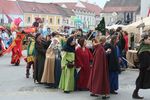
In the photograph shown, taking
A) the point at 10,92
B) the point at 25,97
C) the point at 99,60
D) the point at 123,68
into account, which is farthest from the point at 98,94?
the point at 123,68

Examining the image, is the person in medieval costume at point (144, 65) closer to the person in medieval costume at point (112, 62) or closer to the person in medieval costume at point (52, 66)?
the person in medieval costume at point (112, 62)

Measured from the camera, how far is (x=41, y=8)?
93.2 meters

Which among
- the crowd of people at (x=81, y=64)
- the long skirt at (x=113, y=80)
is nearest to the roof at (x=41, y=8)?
the crowd of people at (x=81, y=64)

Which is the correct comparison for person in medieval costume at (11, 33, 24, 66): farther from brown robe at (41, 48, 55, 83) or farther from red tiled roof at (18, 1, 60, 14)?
red tiled roof at (18, 1, 60, 14)

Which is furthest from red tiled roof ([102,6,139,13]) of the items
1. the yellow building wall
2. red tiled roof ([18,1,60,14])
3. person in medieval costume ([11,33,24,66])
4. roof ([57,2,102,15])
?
person in medieval costume ([11,33,24,66])

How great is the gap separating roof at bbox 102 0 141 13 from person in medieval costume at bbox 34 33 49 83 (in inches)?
3534

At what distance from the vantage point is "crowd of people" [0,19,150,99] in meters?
10.9

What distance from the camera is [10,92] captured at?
12.4 meters

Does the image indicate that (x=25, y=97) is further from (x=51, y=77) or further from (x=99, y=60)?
(x=99, y=60)

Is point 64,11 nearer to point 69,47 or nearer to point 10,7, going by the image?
point 10,7

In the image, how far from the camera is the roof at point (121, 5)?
10306cm

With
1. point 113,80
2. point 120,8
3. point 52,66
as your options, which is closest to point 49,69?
point 52,66

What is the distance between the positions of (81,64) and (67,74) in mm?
496

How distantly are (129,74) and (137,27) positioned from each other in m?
6.01
